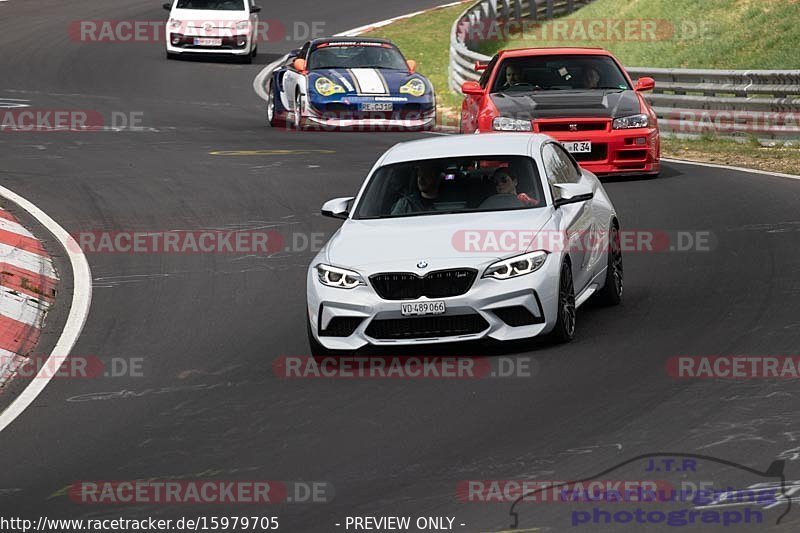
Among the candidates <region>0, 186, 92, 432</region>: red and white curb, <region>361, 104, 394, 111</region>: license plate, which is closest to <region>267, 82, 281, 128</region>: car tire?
<region>361, 104, 394, 111</region>: license plate

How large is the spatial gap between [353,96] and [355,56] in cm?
160

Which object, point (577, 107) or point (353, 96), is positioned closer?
point (577, 107)

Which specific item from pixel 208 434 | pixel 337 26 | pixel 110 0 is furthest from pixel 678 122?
pixel 110 0

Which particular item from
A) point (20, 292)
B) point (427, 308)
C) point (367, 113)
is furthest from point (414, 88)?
point (427, 308)

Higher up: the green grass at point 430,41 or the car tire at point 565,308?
the car tire at point 565,308

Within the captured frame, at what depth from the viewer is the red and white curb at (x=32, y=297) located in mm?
10617

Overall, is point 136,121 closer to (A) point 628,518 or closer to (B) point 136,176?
(B) point 136,176

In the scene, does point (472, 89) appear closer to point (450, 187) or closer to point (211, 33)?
point (450, 187)

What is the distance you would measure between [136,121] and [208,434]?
718 inches

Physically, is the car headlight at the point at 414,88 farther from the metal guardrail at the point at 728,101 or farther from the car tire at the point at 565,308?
the car tire at the point at 565,308

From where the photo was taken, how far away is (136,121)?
26.4 meters

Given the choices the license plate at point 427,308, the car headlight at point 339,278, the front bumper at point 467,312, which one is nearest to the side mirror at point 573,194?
the front bumper at point 467,312

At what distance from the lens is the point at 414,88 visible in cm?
2461

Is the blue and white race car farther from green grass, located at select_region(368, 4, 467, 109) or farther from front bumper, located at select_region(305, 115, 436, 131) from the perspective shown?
green grass, located at select_region(368, 4, 467, 109)
